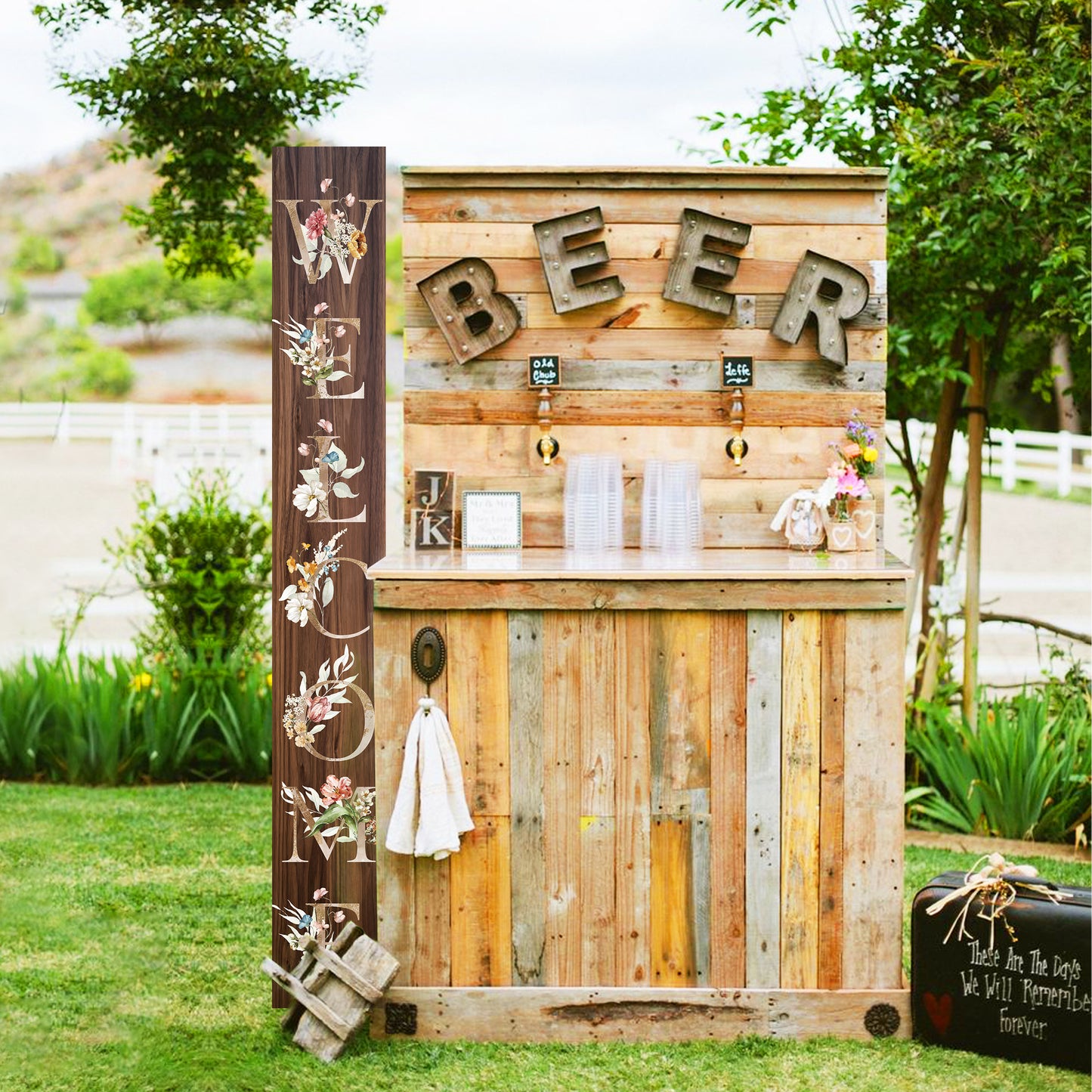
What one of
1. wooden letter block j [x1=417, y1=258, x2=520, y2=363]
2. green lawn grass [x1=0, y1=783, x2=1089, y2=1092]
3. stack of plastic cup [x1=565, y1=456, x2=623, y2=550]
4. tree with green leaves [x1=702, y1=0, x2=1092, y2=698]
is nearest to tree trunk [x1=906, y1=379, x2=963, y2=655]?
tree with green leaves [x1=702, y1=0, x2=1092, y2=698]

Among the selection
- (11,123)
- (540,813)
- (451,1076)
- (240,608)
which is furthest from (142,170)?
(451,1076)

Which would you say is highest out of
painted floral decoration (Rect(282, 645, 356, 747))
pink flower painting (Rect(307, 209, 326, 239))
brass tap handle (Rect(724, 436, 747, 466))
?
pink flower painting (Rect(307, 209, 326, 239))

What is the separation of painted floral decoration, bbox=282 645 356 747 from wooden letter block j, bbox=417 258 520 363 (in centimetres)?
92

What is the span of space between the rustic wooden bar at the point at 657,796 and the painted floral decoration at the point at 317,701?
1.06ft

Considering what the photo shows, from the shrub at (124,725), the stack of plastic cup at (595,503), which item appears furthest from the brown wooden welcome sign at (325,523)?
the shrub at (124,725)

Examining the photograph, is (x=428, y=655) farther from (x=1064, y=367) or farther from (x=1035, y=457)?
(x=1035, y=457)

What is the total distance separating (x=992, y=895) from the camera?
2.96 meters

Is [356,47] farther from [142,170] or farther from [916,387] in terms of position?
[916,387]

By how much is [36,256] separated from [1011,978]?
4.70 m

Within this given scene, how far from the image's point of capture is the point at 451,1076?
290 centimetres

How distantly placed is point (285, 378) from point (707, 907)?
172 cm

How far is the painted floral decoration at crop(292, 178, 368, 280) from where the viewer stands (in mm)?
3285

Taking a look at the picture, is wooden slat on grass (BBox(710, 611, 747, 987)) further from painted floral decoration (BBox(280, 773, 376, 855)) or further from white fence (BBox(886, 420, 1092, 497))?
white fence (BBox(886, 420, 1092, 497))

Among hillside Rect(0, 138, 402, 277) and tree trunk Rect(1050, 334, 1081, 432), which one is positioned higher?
hillside Rect(0, 138, 402, 277)
